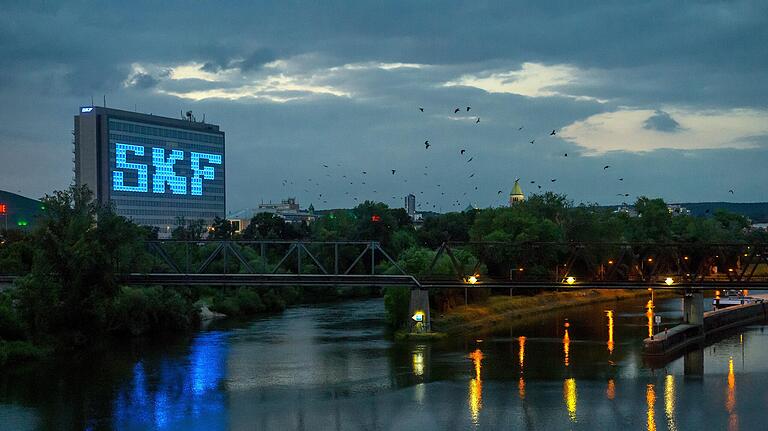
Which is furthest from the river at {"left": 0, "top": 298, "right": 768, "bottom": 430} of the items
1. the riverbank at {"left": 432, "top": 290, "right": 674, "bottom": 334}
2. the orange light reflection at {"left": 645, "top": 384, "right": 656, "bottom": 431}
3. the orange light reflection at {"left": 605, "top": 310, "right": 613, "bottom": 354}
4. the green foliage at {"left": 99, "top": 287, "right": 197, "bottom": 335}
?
the riverbank at {"left": 432, "top": 290, "right": 674, "bottom": 334}

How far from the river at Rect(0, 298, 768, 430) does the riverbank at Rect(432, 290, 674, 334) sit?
382cm

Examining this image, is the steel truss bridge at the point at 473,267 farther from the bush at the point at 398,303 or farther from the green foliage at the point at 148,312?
Answer: the green foliage at the point at 148,312

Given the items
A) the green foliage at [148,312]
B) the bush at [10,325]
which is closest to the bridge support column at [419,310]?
the green foliage at [148,312]

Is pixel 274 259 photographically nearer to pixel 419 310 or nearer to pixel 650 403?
pixel 419 310

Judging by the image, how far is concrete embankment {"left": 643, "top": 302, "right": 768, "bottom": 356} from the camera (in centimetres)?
6256

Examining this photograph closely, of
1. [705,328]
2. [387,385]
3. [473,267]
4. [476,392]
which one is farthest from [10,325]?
[705,328]

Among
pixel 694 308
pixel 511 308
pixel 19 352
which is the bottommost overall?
pixel 19 352

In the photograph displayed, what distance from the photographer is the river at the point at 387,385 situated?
42.8 m

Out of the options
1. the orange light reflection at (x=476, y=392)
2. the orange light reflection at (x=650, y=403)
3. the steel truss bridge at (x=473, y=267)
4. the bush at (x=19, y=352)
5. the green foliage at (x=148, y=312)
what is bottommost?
the orange light reflection at (x=650, y=403)

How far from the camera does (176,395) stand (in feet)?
162

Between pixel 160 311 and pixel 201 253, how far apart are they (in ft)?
128

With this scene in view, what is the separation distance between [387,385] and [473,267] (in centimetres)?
4177

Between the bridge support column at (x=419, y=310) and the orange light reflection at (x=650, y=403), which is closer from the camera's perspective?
the orange light reflection at (x=650, y=403)

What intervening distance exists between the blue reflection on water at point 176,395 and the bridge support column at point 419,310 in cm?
1494
